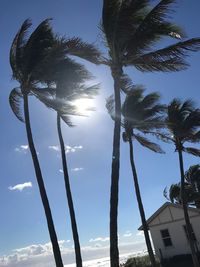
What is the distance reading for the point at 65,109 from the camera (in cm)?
1606

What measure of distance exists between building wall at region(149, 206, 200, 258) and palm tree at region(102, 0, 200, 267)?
18854mm

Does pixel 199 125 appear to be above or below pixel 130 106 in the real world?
below

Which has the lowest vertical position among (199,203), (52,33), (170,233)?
(170,233)

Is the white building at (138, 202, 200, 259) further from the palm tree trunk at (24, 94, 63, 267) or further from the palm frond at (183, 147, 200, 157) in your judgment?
the palm tree trunk at (24, 94, 63, 267)

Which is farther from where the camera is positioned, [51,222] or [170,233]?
[170,233]

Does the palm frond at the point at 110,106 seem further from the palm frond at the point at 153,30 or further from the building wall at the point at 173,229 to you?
the building wall at the point at 173,229

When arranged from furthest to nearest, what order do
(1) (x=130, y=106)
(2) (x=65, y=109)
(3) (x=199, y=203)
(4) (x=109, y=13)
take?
(3) (x=199, y=203), (1) (x=130, y=106), (2) (x=65, y=109), (4) (x=109, y=13)

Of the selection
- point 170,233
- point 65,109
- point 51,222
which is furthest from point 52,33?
point 170,233

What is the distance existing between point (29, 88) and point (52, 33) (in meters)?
2.48

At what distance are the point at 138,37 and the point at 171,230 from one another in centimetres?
2047

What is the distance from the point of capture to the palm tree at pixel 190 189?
32.0 m

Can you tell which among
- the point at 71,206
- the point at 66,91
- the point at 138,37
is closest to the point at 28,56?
the point at 66,91

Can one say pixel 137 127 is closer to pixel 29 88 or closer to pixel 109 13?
pixel 29 88

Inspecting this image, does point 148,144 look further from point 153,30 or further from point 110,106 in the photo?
point 153,30
